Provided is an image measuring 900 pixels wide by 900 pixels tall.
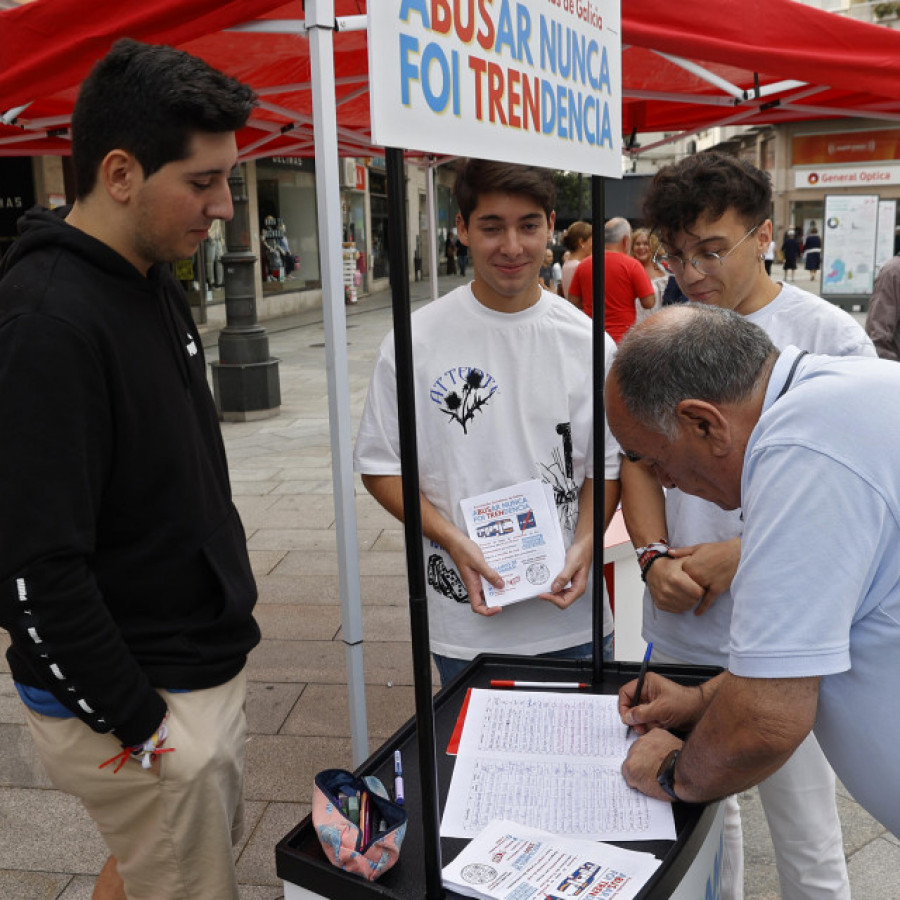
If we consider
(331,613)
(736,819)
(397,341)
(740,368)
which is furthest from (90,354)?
(331,613)

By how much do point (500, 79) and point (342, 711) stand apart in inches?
112

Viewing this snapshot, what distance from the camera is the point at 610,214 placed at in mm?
23891

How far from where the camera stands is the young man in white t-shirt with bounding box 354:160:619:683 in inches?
83.6

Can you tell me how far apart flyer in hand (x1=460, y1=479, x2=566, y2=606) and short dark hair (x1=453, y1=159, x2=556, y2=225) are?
25.9 inches

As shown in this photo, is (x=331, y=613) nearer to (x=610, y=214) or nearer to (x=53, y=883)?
(x=53, y=883)

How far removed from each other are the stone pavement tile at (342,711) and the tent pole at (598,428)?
1695 millimetres

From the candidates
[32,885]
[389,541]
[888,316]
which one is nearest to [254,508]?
[389,541]

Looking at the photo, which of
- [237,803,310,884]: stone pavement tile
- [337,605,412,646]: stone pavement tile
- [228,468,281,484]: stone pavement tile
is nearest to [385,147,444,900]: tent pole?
[237,803,310,884]: stone pavement tile

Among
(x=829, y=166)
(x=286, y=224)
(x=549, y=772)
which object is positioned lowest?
(x=549, y=772)

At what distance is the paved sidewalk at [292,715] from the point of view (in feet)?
8.83

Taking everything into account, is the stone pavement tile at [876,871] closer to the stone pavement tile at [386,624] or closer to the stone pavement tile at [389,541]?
the stone pavement tile at [386,624]

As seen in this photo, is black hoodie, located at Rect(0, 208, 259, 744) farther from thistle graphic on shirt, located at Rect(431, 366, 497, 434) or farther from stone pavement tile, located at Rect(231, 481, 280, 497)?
stone pavement tile, located at Rect(231, 481, 280, 497)

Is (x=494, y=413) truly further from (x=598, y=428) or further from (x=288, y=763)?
(x=288, y=763)

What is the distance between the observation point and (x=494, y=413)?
2.12 meters
